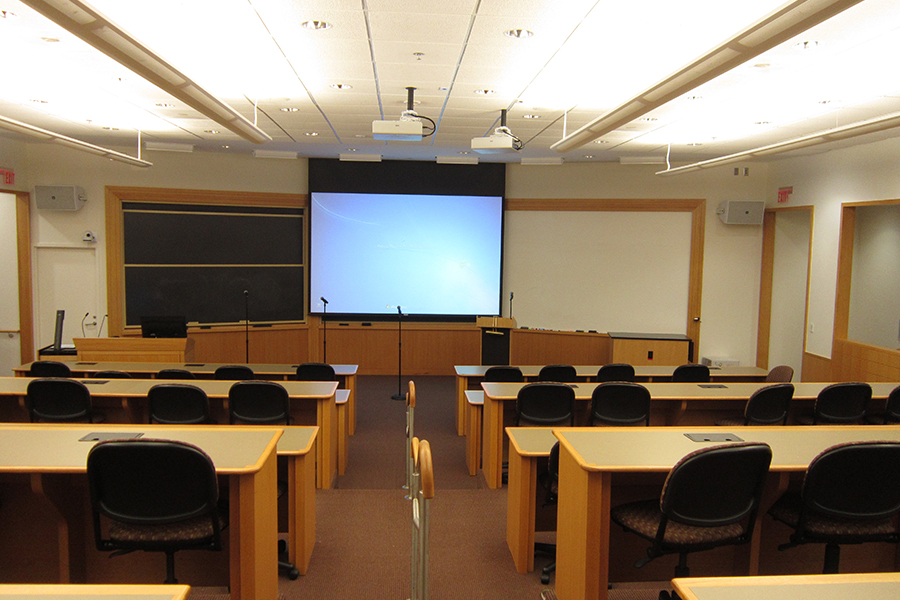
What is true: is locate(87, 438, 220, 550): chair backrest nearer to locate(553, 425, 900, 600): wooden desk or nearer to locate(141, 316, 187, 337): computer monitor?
locate(553, 425, 900, 600): wooden desk

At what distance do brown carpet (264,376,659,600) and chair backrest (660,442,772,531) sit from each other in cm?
89

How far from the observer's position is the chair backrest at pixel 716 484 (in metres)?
2.38

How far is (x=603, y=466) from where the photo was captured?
2.47 meters

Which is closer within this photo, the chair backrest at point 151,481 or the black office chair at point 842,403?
the chair backrest at point 151,481

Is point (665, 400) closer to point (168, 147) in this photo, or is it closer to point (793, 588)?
point (793, 588)

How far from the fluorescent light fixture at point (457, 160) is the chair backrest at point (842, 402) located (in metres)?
6.30

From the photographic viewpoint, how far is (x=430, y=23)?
3.78 meters

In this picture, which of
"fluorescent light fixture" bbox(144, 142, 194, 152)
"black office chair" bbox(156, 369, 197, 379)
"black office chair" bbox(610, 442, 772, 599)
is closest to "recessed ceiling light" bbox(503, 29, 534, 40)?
"black office chair" bbox(610, 442, 772, 599)

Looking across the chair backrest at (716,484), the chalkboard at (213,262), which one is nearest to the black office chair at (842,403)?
the chair backrest at (716,484)

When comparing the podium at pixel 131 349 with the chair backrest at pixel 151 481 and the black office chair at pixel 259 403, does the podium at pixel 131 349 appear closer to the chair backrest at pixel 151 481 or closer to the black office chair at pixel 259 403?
the black office chair at pixel 259 403

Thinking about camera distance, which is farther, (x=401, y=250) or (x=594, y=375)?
(x=401, y=250)

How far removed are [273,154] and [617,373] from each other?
253 inches

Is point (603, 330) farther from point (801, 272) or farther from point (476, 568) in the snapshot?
point (476, 568)

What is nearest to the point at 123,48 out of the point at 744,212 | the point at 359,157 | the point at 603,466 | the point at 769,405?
the point at 603,466
